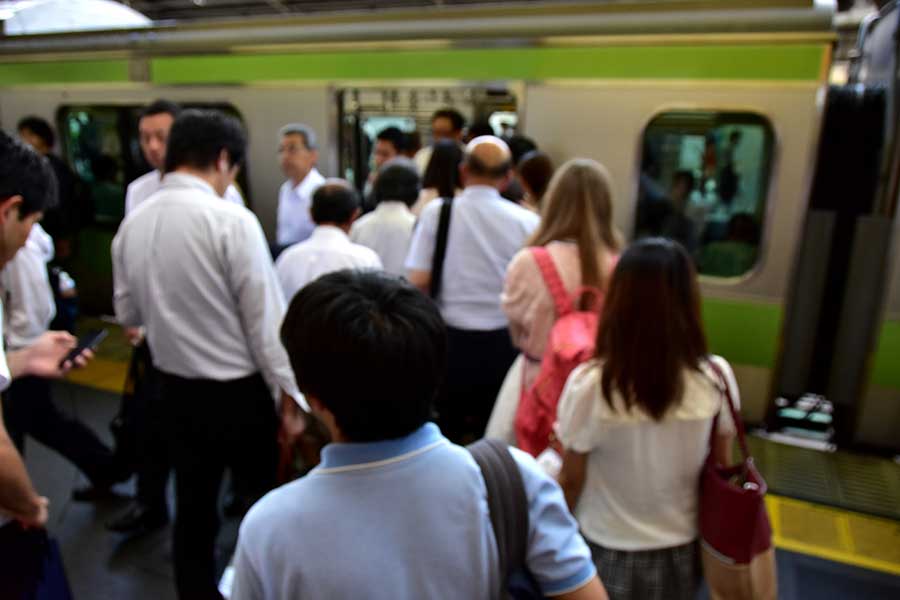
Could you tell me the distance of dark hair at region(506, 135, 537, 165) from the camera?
12.1 feet

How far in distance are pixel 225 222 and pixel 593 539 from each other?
144 cm

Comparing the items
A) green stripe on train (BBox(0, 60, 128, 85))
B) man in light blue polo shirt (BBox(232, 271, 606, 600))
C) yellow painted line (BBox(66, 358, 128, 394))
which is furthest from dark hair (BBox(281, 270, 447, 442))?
green stripe on train (BBox(0, 60, 128, 85))

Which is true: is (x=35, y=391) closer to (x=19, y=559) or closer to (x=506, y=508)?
(x=19, y=559)

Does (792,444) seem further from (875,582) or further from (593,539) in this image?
(593,539)

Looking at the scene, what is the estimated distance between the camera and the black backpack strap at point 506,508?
2.98 ft

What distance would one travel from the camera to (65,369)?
1655 millimetres

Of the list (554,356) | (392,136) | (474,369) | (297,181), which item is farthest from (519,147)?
(554,356)

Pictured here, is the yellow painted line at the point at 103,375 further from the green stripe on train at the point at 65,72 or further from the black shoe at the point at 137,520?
the green stripe on train at the point at 65,72

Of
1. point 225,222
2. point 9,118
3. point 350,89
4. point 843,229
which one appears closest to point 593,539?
point 225,222

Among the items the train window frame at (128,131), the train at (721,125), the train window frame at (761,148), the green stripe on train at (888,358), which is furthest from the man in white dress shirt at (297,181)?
the green stripe on train at (888,358)

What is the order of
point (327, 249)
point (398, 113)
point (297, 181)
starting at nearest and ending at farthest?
point (327, 249), point (297, 181), point (398, 113)

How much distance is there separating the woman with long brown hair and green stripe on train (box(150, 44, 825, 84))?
2289mm

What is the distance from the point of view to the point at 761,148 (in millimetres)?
3451

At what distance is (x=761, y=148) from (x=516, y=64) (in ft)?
4.91
